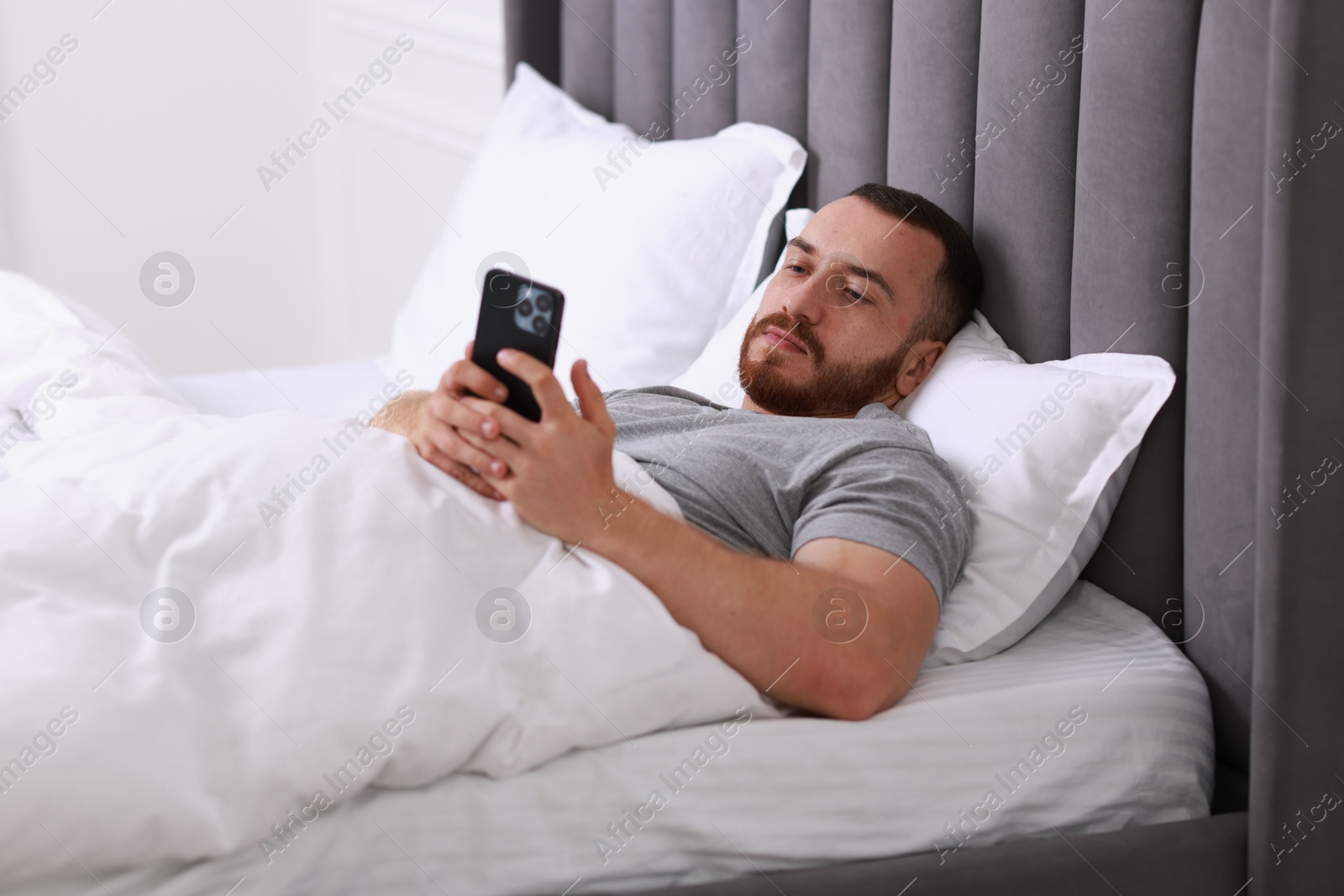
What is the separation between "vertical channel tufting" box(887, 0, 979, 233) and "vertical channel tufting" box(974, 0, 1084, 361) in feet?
0.09

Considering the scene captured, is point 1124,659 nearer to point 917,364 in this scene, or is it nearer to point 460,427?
point 917,364

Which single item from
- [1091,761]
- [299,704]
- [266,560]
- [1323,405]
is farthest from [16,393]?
[1323,405]

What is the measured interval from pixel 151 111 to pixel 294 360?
78cm

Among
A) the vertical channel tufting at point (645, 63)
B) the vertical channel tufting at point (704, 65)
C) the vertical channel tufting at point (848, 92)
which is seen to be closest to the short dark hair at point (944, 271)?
the vertical channel tufting at point (848, 92)

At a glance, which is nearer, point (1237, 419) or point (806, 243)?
point (1237, 419)

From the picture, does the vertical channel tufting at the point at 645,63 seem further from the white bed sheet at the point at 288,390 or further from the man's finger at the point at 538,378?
the man's finger at the point at 538,378

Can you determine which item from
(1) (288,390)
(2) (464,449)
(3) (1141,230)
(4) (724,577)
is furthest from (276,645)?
(1) (288,390)

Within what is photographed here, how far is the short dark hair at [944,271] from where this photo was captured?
1.29m

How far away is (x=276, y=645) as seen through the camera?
0.83 meters

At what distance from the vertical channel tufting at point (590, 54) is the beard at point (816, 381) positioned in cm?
103

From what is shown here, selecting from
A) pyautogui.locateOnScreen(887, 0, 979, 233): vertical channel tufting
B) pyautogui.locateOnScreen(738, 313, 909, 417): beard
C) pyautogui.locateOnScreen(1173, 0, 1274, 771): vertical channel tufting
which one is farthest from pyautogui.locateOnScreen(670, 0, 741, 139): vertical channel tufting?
pyautogui.locateOnScreen(1173, 0, 1274, 771): vertical channel tufting

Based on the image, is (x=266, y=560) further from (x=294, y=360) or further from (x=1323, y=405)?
(x=294, y=360)

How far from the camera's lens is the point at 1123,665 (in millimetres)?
1029

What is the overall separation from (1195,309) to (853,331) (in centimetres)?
36
